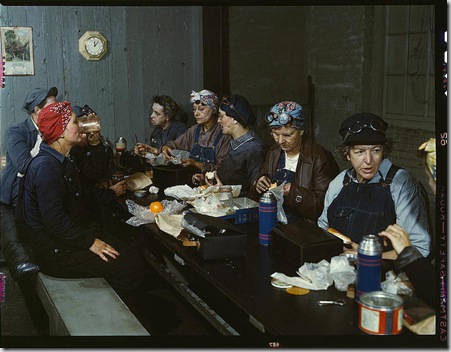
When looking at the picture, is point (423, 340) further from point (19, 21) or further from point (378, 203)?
point (19, 21)

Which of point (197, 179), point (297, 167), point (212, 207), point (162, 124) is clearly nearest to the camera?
point (212, 207)

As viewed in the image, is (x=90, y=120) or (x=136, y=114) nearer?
(x=90, y=120)

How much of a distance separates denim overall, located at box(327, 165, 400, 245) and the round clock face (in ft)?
5.67

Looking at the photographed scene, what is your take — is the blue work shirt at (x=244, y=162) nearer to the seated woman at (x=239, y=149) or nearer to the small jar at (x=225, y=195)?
the seated woman at (x=239, y=149)

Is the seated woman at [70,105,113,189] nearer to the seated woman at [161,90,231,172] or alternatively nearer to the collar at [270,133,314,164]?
the seated woman at [161,90,231,172]

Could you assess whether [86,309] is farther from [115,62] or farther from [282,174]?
[115,62]

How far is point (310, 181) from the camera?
3.53 meters

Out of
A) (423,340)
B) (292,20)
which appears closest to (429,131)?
(423,340)

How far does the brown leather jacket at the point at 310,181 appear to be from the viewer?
334 centimetres

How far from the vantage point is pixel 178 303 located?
3.82 m

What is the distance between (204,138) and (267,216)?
1952mm

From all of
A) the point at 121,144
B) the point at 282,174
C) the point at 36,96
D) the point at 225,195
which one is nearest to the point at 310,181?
the point at 282,174

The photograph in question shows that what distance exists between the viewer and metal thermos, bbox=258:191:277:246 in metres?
2.78

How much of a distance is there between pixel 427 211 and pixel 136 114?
2.04 metres
